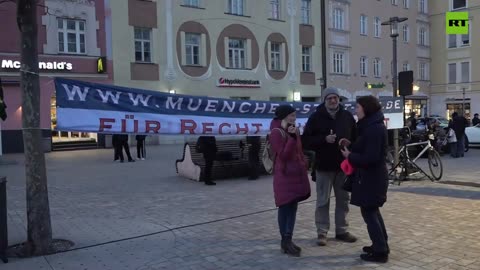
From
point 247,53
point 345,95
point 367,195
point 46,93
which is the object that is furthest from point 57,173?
point 345,95

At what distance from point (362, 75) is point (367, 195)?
3567 cm

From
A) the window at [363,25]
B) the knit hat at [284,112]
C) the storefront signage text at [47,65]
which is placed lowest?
the knit hat at [284,112]

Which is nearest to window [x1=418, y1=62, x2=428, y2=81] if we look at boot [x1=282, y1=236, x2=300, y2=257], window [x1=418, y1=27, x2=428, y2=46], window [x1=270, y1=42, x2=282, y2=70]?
window [x1=418, y1=27, x2=428, y2=46]

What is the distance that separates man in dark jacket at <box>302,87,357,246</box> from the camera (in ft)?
19.2

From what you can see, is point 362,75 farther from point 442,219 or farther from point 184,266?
point 184,266

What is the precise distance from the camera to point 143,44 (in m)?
26.8

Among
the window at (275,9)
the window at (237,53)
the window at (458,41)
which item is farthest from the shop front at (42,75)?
the window at (458,41)

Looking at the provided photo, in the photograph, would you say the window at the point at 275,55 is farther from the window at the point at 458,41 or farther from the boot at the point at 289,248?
the boot at the point at 289,248

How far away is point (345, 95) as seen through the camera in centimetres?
3725

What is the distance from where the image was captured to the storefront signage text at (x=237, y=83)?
2942 centimetres

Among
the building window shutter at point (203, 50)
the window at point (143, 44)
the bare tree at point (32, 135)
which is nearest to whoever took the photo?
the bare tree at point (32, 135)

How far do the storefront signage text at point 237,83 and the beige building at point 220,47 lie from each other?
6 cm

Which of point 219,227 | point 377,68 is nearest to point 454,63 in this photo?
point 377,68

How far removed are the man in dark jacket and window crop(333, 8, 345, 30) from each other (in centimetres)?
3249
